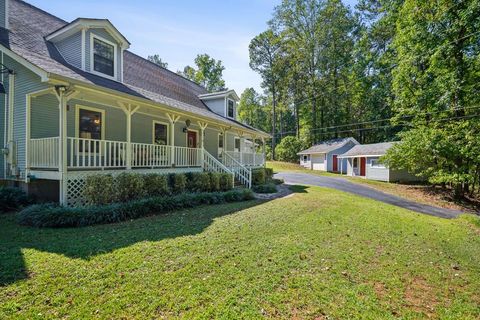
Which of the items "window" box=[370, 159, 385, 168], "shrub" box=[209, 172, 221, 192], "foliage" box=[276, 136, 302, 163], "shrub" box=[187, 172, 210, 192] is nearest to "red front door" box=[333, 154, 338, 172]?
"foliage" box=[276, 136, 302, 163]

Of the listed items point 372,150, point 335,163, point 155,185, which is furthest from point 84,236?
point 335,163

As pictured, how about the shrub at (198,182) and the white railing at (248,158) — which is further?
the white railing at (248,158)

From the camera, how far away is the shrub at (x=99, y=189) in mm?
7465

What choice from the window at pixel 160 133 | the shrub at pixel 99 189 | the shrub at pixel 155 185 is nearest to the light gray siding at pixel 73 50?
the window at pixel 160 133

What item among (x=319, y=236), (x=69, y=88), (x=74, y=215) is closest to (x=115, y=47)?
(x=69, y=88)

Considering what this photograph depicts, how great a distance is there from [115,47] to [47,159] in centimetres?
599

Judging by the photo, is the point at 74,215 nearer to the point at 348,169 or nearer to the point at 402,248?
the point at 402,248

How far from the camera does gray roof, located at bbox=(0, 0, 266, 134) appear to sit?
8180mm

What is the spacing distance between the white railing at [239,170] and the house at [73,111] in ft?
1.38

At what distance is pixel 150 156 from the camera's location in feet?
32.9

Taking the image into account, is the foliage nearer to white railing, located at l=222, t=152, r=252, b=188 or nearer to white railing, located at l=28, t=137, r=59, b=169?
white railing, located at l=222, t=152, r=252, b=188

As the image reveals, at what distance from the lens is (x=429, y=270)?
16.4ft

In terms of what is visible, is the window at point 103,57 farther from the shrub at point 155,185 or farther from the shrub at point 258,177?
the shrub at point 258,177

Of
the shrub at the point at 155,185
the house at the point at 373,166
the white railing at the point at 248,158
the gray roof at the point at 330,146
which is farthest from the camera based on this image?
the gray roof at the point at 330,146
